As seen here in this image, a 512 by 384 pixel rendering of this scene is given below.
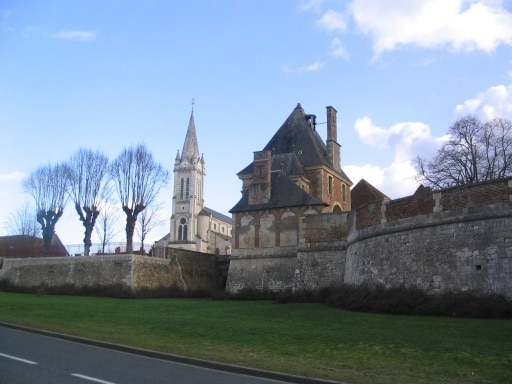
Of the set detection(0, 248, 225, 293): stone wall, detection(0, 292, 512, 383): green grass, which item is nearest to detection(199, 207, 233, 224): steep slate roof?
detection(0, 248, 225, 293): stone wall

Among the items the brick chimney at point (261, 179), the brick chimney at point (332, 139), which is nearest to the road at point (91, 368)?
the brick chimney at point (261, 179)

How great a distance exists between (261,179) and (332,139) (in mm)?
8054

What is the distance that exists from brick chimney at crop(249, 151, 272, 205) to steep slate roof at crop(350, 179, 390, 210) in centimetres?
1158

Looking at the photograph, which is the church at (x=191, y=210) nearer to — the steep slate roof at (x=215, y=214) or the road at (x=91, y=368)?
the steep slate roof at (x=215, y=214)

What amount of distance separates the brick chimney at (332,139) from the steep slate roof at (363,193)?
15.6ft

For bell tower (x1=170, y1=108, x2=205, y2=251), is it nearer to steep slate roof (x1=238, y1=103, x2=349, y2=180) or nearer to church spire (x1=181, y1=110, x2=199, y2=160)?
church spire (x1=181, y1=110, x2=199, y2=160)

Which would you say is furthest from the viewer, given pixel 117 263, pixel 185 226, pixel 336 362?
pixel 185 226

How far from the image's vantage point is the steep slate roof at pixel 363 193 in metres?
45.5

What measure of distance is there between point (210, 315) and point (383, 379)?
463 inches

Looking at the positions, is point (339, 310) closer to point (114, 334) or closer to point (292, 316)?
point (292, 316)

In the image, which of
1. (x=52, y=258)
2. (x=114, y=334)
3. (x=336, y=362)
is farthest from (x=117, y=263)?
(x=336, y=362)

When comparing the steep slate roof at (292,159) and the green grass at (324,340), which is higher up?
the steep slate roof at (292,159)

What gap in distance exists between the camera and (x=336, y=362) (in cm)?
1066

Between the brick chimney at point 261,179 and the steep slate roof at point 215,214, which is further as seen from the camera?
the steep slate roof at point 215,214
